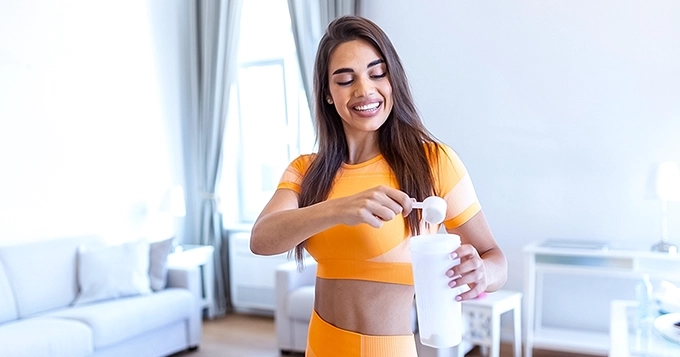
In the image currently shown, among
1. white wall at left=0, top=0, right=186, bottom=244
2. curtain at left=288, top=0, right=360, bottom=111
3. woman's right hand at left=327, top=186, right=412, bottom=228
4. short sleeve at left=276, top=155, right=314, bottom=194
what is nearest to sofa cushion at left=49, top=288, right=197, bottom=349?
white wall at left=0, top=0, right=186, bottom=244

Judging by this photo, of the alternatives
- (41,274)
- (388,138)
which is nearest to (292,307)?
(41,274)

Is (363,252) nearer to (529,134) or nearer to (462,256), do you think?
(462,256)

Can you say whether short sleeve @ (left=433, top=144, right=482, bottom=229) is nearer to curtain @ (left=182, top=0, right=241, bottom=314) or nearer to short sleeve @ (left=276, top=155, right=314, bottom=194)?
short sleeve @ (left=276, top=155, right=314, bottom=194)

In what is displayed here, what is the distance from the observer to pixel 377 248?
3.85 feet

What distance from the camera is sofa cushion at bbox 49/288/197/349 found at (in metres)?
3.40

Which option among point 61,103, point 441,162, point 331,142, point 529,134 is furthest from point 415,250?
point 61,103

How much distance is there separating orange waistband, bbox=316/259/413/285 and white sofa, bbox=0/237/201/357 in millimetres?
2432

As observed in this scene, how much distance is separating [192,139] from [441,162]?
4.12 meters

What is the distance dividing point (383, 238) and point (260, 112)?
4035 mm

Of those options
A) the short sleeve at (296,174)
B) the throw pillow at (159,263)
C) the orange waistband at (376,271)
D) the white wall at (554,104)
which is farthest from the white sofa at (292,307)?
the orange waistband at (376,271)

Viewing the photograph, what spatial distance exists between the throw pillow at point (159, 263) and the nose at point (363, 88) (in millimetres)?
3103

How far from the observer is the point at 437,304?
3.47 ft

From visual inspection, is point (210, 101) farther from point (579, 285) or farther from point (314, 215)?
point (314, 215)

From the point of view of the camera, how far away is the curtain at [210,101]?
4906 millimetres
